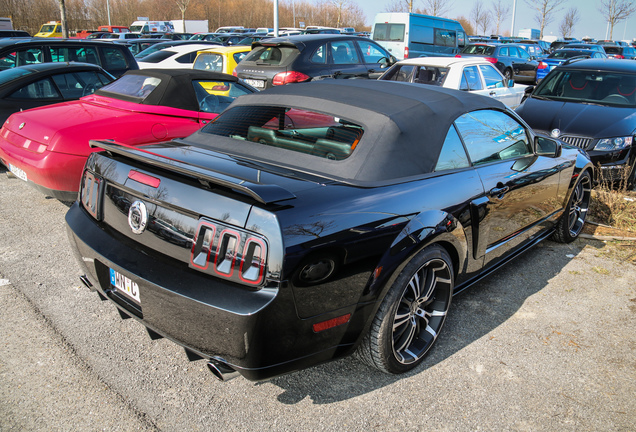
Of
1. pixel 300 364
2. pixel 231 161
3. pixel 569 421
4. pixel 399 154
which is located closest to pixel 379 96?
pixel 399 154

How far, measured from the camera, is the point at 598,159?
6238 millimetres

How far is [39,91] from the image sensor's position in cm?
658

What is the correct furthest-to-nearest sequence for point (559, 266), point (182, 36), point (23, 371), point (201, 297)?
point (182, 36) → point (559, 266) → point (23, 371) → point (201, 297)

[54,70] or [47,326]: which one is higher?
[54,70]

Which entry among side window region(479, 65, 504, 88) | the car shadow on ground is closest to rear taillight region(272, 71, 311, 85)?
side window region(479, 65, 504, 88)

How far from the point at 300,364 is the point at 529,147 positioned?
2.77m

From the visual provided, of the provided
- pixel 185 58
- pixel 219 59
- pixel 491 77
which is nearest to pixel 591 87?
pixel 491 77

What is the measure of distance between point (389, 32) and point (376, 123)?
16.2m

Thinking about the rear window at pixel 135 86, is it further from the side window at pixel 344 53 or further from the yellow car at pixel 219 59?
the yellow car at pixel 219 59

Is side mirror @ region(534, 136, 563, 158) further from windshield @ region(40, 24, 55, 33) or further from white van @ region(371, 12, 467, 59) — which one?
windshield @ region(40, 24, 55, 33)

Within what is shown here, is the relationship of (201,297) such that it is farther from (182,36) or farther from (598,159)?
(182,36)

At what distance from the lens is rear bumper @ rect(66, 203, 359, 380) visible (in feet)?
6.79

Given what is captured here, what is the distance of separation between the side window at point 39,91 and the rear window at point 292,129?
13.9 ft

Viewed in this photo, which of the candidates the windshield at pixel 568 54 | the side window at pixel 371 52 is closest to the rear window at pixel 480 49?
the windshield at pixel 568 54
